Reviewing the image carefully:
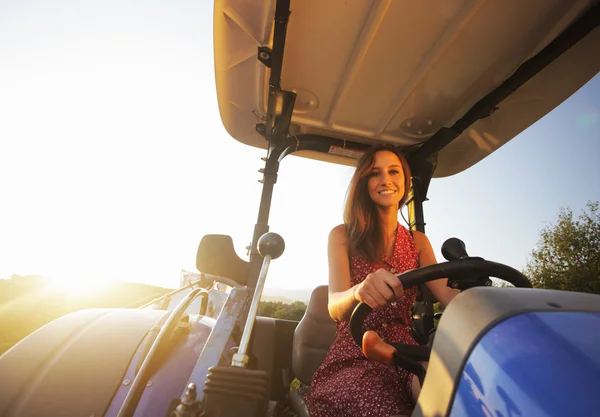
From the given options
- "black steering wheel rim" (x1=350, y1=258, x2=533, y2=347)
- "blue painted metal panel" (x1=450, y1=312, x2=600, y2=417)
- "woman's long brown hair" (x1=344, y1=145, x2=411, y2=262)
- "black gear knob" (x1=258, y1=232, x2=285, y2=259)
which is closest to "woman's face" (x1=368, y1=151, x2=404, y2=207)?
"woman's long brown hair" (x1=344, y1=145, x2=411, y2=262)


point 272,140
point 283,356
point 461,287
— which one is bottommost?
point 283,356

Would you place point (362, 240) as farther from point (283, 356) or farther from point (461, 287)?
point (283, 356)

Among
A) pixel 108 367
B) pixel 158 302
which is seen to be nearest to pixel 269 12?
pixel 108 367

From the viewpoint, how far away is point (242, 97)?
1885 millimetres

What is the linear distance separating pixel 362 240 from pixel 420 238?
47 cm

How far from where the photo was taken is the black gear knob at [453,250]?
1009 millimetres

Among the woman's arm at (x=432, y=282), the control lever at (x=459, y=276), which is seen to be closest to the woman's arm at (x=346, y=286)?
the control lever at (x=459, y=276)

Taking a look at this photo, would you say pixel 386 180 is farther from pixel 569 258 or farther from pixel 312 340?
pixel 569 258

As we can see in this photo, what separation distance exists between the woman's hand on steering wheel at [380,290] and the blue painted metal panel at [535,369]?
315 mm

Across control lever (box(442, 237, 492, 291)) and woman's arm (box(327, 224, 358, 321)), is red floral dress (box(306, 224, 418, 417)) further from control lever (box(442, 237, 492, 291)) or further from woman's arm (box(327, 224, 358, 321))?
control lever (box(442, 237, 492, 291))

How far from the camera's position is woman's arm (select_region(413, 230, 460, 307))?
164cm

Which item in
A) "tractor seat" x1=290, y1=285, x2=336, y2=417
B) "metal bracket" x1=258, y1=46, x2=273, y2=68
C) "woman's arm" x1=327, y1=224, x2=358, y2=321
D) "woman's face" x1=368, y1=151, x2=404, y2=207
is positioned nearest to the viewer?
"woman's arm" x1=327, y1=224, x2=358, y2=321

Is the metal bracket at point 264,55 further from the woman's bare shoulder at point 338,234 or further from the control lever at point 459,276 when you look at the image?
the control lever at point 459,276

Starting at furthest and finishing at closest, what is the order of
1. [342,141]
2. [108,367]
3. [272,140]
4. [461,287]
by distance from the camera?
[342,141] → [272,140] → [108,367] → [461,287]
